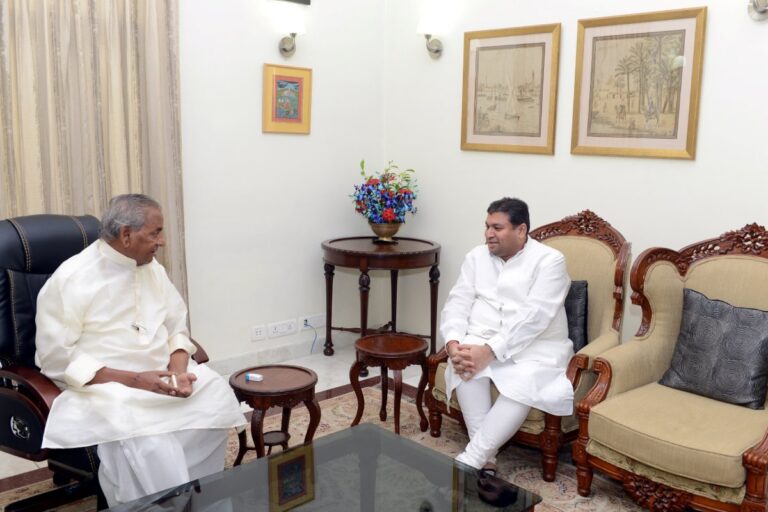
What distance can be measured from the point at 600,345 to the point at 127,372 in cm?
196

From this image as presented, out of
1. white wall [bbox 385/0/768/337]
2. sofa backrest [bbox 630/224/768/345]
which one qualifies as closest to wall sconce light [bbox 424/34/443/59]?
white wall [bbox 385/0/768/337]

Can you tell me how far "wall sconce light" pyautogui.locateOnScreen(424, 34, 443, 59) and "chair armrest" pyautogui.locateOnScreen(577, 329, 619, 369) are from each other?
2170 millimetres

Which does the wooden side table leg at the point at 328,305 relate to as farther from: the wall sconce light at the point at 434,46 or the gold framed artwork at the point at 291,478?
the gold framed artwork at the point at 291,478

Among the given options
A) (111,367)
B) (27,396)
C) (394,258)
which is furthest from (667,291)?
(27,396)

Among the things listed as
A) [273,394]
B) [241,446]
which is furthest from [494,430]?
[241,446]

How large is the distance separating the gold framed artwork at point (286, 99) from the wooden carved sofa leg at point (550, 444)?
2402 millimetres

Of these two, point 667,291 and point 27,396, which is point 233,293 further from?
point 667,291

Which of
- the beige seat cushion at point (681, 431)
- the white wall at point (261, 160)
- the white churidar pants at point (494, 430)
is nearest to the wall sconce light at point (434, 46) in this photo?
the white wall at point (261, 160)

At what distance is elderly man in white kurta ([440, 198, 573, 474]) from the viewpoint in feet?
9.98

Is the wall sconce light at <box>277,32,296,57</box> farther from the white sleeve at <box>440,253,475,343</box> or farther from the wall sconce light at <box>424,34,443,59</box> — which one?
the white sleeve at <box>440,253,475,343</box>

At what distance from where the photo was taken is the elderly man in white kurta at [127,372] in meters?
2.46

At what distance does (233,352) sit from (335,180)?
1.30 m

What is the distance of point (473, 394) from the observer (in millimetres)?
3168

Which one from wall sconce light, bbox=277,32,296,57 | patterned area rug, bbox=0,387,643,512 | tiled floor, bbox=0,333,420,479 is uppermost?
wall sconce light, bbox=277,32,296,57
